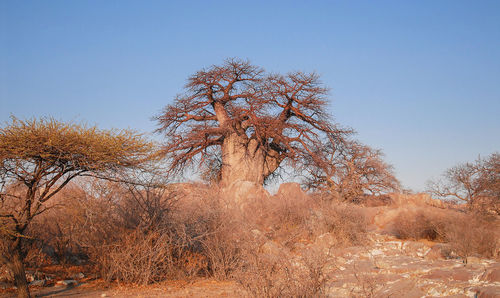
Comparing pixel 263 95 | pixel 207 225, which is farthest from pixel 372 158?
pixel 207 225

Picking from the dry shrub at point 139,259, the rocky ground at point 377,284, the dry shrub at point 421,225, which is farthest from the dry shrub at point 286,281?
the dry shrub at point 421,225

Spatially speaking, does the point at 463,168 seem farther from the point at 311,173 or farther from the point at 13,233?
the point at 13,233

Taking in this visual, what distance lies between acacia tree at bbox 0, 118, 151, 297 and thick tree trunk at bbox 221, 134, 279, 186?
31.8ft

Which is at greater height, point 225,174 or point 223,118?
point 223,118

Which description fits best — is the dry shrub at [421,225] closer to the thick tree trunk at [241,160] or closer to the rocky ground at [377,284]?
the rocky ground at [377,284]

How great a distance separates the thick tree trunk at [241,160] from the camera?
53.9 feet

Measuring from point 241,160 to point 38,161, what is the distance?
10.5 metres

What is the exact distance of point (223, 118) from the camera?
16844 millimetres

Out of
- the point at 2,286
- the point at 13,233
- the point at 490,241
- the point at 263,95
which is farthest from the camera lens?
the point at 263,95

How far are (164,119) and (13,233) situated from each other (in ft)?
37.7

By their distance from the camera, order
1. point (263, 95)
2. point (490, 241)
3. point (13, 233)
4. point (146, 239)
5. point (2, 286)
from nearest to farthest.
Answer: point (13, 233)
point (2, 286)
point (146, 239)
point (490, 241)
point (263, 95)

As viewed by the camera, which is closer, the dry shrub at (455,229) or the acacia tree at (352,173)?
the dry shrub at (455,229)

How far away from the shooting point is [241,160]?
1647 centimetres

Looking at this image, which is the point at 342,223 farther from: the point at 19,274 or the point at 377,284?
the point at 19,274
